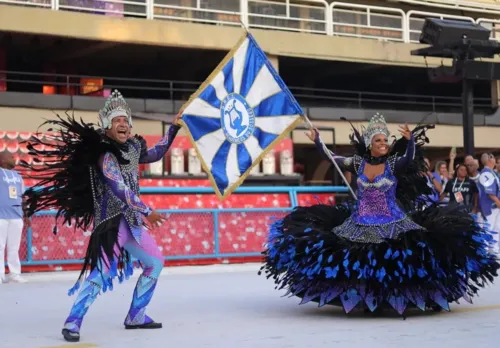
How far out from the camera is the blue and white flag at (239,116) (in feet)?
30.3

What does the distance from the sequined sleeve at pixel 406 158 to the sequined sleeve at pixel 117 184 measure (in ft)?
8.04

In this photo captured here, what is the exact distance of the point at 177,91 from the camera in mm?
30188

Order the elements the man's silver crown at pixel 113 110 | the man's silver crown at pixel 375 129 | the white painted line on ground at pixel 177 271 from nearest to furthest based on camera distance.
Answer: the man's silver crown at pixel 113 110
the man's silver crown at pixel 375 129
the white painted line on ground at pixel 177 271

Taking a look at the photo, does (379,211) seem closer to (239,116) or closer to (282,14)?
(239,116)

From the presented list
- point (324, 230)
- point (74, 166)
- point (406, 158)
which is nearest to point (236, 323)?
point (324, 230)

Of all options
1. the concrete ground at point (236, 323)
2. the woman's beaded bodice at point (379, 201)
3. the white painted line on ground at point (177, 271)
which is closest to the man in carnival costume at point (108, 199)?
the concrete ground at point (236, 323)

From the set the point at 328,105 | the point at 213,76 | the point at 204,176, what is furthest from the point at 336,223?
the point at 328,105

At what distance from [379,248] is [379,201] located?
59cm

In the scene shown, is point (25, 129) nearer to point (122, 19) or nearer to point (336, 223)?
point (122, 19)

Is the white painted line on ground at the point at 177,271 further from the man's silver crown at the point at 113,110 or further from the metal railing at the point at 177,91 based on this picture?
the metal railing at the point at 177,91

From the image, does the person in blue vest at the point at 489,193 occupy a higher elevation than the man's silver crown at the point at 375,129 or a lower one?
lower

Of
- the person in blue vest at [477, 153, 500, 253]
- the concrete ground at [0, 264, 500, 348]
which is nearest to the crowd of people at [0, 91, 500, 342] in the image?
the concrete ground at [0, 264, 500, 348]

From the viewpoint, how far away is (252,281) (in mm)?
12656

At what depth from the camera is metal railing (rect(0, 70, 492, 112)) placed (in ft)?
88.7
